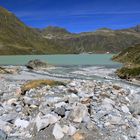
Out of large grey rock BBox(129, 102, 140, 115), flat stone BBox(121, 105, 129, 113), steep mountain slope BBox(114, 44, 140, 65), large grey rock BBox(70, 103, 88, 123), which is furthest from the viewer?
steep mountain slope BBox(114, 44, 140, 65)

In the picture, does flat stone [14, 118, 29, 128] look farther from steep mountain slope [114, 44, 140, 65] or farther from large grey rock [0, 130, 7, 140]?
steep mountain slope [114, 44, 140, 65]

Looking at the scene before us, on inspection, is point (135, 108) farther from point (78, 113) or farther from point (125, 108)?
point (78, 113)

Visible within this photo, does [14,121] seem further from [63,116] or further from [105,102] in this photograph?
[105,102]

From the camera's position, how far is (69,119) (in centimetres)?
1823

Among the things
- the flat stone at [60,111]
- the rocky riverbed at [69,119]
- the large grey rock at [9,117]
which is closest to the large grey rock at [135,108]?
the rocky riverbed at [69,119]

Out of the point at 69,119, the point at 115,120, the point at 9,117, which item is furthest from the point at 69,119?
the point at 9,117

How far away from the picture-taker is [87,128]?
17.3 meters

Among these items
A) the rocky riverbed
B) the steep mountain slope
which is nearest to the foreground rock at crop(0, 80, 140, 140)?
the rocky riverbed

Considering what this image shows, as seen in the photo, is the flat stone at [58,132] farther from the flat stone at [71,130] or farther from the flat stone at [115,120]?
the flat stone at [115,120]

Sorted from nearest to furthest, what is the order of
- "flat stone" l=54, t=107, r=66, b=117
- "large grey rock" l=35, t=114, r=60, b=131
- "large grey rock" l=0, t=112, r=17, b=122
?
"large grey rock" l=35, t=114, r=60, b=131, "flat stone" l=54, t=107, r=66, b=117, "large grey rock" l=0, t=112, r=17, b=122

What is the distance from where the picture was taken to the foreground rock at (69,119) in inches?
664

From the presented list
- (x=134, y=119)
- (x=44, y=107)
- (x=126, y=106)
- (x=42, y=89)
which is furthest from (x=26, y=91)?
(x=134, y=119)

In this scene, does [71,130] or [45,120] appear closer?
[71,130]

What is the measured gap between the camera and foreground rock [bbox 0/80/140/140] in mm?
16875
